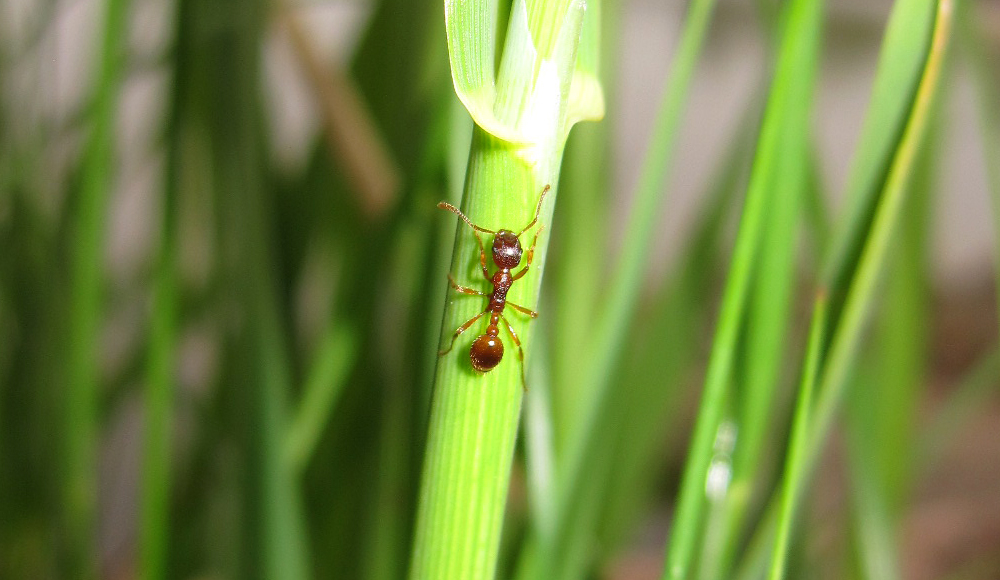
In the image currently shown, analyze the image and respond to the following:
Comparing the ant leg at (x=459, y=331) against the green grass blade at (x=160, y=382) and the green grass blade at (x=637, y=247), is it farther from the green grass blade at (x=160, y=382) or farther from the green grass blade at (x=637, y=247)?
the green grass blade at (x=160, y=382)

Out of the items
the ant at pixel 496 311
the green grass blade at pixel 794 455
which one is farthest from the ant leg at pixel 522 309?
the green grass blade at pixel 794 455

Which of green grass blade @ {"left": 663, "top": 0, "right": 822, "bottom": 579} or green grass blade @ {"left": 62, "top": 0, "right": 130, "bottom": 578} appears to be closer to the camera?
green grass blade @ {"left": 663, "top": 0, "right": 822, "bottom": 579}

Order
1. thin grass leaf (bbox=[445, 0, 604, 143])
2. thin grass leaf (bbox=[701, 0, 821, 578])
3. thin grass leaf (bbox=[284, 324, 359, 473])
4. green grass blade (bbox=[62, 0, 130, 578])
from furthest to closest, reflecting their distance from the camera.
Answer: thin grass leaf (bbox=[284, 324, 359, 473])
green grass blade (bbox=[62, 0, 130, 578])
thin grass leaf (bbox=[701, 0, 821, 578])
thin grass leaf (bbox=[445, 0, 604, 143])

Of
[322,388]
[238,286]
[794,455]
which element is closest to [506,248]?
[794,455]

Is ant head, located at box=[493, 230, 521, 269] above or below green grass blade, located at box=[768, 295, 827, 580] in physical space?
above

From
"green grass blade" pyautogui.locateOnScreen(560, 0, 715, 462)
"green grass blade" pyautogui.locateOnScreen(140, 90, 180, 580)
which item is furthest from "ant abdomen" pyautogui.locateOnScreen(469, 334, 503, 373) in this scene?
"green grass blade" pyautogui.locateOnScreen(140, 90, 180, 580)

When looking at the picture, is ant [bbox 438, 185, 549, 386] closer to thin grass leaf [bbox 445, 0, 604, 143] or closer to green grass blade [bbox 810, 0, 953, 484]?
thin grass leaf [bbox 445, 0, 604, 143]
